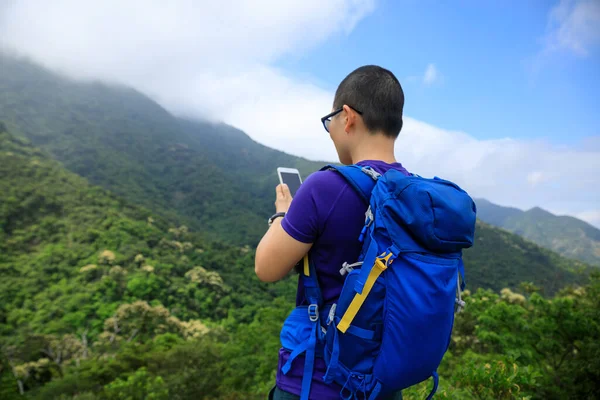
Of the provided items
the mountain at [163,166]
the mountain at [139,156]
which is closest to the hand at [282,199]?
the mountain at [163,166]

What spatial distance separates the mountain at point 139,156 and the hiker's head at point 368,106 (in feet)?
276

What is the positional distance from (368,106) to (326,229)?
18.8 inches

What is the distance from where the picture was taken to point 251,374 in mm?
16016

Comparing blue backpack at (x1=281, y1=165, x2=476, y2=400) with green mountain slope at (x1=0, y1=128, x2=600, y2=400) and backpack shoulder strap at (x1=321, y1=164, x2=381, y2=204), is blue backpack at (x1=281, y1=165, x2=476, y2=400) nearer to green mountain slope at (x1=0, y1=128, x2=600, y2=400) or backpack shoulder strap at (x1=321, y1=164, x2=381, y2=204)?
backpack shoulder strap at (x1=321, y1=164, x2=381, y2=204)

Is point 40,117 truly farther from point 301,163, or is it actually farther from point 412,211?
point 412,211

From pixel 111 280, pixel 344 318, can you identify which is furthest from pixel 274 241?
pixel 111 280

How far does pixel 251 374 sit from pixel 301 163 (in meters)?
133

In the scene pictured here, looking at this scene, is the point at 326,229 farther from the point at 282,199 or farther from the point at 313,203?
the point at 282,199

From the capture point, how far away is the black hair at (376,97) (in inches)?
49.5

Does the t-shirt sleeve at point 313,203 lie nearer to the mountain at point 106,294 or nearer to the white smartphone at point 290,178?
the white smartphone at point 290,178

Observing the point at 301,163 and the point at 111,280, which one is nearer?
the point at 111,280

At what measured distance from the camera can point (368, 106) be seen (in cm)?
126

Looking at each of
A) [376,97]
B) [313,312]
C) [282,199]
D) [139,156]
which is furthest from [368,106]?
[139,156]

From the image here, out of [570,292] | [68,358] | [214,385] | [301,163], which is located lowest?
[68,358]
